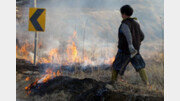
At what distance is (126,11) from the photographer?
5.88 metres

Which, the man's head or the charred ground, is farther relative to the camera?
the man's head

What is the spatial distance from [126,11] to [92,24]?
0.98m

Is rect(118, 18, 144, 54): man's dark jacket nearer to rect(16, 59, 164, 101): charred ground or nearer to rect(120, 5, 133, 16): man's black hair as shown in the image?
rect(120, 5, 133, 16): man's black hair

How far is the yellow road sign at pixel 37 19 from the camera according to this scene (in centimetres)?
653

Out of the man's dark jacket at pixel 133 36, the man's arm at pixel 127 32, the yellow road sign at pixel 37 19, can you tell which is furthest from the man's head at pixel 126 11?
the yellow road sign at pixel 37 19

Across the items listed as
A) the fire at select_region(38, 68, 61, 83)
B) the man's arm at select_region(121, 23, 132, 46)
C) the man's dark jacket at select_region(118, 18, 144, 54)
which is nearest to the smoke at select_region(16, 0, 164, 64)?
the man's dark jacket at select_region(118, 18, 144, 54)

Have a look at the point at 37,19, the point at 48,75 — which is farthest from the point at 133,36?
the point at 37,19

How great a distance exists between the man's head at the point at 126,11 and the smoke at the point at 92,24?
16 cm

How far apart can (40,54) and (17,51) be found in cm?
64

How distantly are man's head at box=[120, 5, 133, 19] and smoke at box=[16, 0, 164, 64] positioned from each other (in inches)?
6.3

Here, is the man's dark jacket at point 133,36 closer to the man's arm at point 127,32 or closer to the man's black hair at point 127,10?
the man's arm at point 127,32

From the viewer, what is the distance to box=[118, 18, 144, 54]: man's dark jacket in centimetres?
567

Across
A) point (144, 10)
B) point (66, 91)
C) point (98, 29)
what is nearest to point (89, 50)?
point (98, 29)

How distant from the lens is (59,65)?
6.50 meters
